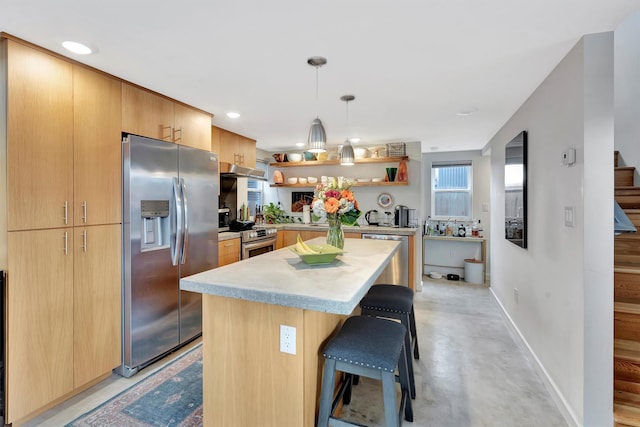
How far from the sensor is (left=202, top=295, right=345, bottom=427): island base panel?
1.37 meters

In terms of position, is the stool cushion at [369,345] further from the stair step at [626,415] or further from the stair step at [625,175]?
the stair step at [625,175]

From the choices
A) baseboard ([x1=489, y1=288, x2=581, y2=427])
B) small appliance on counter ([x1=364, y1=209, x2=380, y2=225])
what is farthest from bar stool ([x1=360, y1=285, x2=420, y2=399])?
small appliance on counter ([x1=364, y1=209, x2=380, y2=225])

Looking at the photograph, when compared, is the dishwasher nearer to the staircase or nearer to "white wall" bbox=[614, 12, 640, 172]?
the staircase

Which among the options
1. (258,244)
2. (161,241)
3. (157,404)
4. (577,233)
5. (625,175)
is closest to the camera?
(577,233)

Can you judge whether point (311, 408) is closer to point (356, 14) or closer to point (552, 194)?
point (356, 14)

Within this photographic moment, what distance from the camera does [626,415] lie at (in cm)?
165

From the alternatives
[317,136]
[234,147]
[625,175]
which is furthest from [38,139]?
[625,175]

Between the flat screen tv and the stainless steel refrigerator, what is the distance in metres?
2.93

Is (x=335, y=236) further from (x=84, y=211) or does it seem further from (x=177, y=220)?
(x=84, y=211)

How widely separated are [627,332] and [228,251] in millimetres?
3363

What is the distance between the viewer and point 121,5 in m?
1.48

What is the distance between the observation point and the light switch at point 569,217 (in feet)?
5.98

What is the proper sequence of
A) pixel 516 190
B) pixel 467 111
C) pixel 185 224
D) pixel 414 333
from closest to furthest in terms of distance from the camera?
pixel 414 333, pixel 185 224, pixel 516 190, pixel 467 111

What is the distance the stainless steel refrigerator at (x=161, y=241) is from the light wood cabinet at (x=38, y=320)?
38 centimetres
